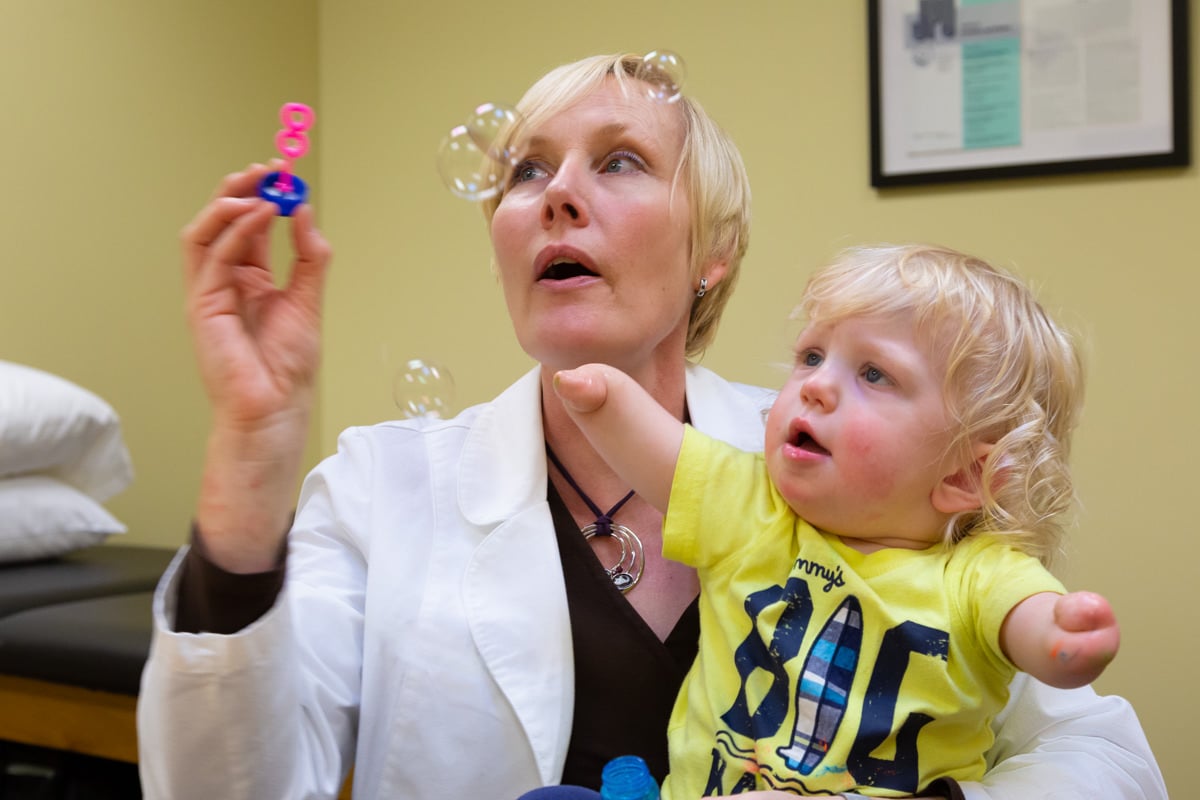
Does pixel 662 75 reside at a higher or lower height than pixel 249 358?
higher

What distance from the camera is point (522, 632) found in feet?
3.82

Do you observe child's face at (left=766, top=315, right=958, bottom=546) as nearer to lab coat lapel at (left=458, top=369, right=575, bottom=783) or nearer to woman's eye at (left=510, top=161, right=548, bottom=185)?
lab coat lapel at (left=458, top=369, right=575, bottom=783)

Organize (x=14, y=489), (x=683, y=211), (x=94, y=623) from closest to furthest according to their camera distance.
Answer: (x=683, y=211)
(x=94, y=623)
(x=14, y=489)

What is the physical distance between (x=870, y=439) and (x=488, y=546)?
0.47 meters

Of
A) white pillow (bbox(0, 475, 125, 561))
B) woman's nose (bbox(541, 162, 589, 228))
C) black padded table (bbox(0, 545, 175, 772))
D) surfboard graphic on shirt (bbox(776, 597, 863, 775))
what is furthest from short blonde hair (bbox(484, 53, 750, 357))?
white pillow (bbox(0, 475, 125, 561))

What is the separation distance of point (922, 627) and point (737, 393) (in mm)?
627

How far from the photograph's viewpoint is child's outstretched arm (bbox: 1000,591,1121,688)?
79 centimetres

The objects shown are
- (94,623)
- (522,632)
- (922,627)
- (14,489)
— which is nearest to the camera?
(922,627)

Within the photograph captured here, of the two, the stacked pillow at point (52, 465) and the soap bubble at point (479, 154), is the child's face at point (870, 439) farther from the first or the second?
the stacked pillow at point (52, 465)

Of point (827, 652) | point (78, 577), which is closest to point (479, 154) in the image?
point (827, 652)

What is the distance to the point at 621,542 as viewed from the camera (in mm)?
1277

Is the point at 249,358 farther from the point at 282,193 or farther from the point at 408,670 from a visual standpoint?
the point at 408,670

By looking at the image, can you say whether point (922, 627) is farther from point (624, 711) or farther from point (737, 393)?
point (737, 393)

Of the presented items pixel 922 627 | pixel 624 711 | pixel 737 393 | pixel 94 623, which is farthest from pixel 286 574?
pixel 94 623
